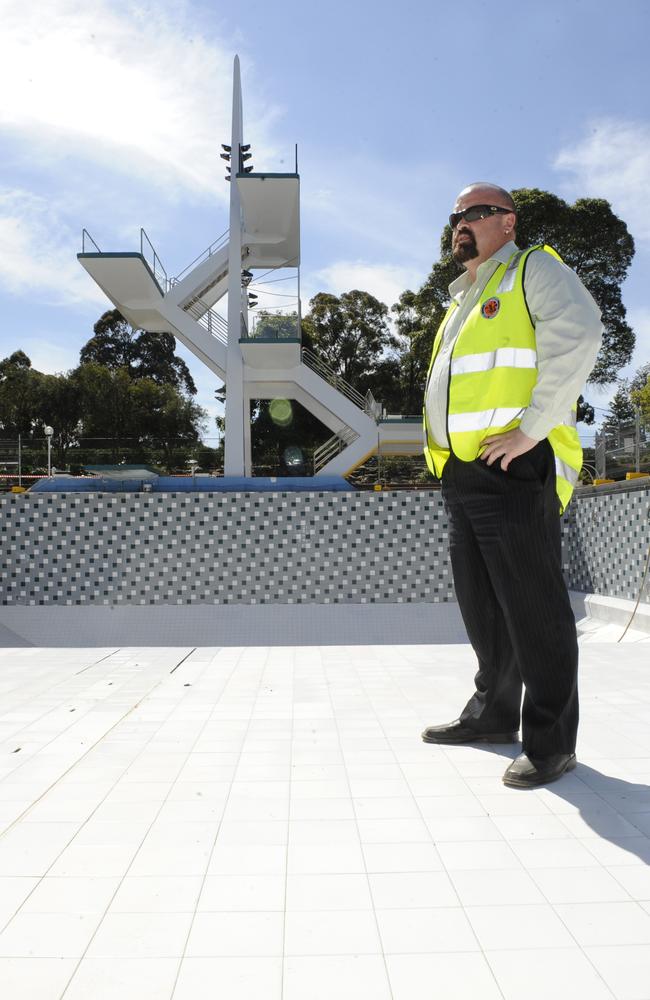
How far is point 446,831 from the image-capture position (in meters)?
1.54

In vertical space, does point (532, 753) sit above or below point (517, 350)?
below

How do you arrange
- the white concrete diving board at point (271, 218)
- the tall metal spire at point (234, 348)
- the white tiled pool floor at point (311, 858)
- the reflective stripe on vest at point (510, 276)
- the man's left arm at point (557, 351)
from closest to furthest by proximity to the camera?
the white tiled pool floor at point (311, 858) < the man's left arm at point (557, 351) < the reflective stripe on vest at point (510, 276) < the white concrete diving board at point (271, 218) < the tall metal spire at point (234, 348)

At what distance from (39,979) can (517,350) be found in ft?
5.22

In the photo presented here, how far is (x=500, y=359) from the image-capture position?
1812mm

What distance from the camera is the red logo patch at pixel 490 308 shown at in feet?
6.03

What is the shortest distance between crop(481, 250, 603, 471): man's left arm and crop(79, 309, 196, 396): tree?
4086cm

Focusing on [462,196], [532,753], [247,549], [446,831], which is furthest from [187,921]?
[247,549]

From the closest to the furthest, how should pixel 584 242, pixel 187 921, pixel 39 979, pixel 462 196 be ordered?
pixel 39 979 → pixel 187 921 → pixel 462 196 → pixel 584 242

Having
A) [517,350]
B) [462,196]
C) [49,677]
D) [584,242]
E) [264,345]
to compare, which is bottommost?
[49,677]

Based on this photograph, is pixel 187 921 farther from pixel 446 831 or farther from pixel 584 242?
pixel 584 242

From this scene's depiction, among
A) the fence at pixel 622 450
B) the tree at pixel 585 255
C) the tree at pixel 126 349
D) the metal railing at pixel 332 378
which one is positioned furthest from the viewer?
the tree at pixel 126 349

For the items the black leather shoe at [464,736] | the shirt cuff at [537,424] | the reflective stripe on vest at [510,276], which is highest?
the reflective stripe on vest at [510,276]

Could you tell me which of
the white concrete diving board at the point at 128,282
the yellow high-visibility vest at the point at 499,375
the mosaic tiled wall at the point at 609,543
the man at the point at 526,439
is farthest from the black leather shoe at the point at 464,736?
the white concrete diving board at the point at 128,282

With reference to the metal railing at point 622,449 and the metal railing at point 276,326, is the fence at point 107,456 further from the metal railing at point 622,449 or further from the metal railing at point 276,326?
the metal railing at point 622,449
